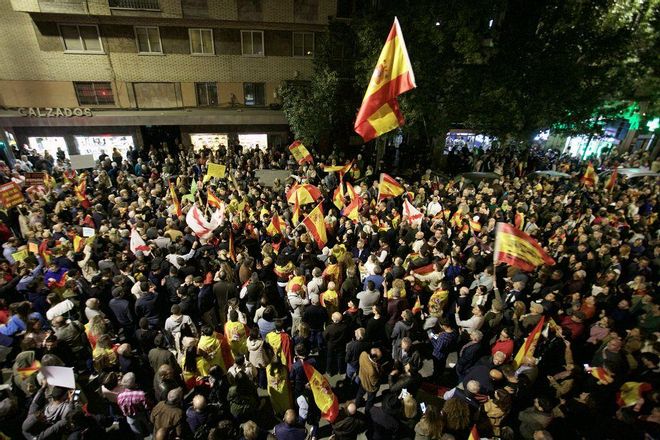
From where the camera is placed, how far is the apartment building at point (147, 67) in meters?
18.6

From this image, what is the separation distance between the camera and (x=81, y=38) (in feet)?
62.5

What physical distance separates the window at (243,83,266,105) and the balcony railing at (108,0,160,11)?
6.01 m

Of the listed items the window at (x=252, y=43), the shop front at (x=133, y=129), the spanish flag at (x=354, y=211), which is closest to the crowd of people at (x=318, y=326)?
the spanish flag at (x=354, y=211)

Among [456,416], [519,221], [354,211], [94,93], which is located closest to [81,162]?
[94,93]

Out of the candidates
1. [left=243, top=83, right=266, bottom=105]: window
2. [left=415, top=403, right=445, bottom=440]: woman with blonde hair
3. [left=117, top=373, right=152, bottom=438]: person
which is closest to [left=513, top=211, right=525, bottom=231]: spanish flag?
[left=415, top=403, right=445, bottom=440]: woman with blonde hair

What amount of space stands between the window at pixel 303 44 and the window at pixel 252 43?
204 centimetres

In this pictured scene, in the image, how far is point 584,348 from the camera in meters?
6.32

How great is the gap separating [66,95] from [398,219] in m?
20.5

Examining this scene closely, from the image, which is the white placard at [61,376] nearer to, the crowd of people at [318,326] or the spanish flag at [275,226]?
the crowd of people at [318,326]

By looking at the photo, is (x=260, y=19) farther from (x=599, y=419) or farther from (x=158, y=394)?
(x=599, y=419)

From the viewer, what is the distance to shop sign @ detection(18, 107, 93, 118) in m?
18.5

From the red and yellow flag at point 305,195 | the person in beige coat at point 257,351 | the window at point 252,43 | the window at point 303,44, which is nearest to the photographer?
the person in beige coat at point 257,351

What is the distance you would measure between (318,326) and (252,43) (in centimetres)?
1990

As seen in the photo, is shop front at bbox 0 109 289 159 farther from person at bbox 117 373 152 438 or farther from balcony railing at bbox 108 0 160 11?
person at bbox 117 373 152 438
